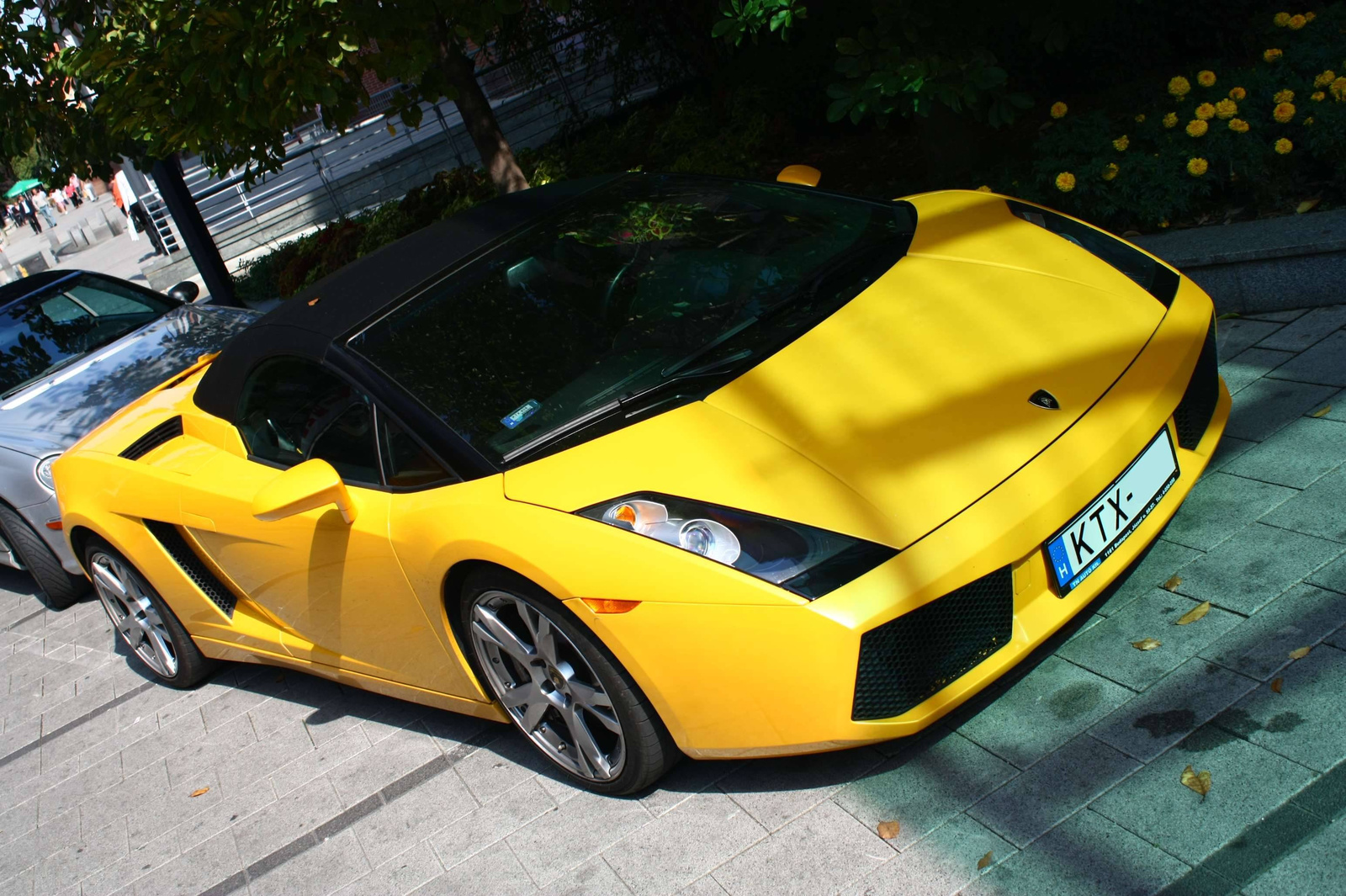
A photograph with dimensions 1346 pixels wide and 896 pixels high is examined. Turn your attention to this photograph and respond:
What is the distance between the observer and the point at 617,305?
137 inches

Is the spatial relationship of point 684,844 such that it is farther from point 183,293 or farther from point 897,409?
point 183,293

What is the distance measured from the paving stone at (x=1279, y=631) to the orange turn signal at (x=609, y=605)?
1.48m

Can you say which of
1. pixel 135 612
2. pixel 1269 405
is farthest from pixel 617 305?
pixel 135 612

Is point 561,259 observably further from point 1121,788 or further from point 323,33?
point 323,33

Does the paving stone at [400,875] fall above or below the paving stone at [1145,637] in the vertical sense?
above

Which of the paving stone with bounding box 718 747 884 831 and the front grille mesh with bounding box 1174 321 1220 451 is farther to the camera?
the front grille mesh with bounding box 1174 321 1220 451

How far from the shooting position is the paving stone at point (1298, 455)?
3539 millimetres

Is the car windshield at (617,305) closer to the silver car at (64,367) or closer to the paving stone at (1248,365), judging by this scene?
the paving stone at (1248,365)

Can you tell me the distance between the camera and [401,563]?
10.6 ft

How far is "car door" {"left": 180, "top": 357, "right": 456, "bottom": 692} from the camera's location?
334 centimetres

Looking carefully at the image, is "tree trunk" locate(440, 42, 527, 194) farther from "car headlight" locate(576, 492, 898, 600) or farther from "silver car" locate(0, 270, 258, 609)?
"car headlight" locate(576, 492, 898, 600)

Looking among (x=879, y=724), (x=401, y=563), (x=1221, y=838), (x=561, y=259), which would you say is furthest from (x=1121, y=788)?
(x=561, y=259)

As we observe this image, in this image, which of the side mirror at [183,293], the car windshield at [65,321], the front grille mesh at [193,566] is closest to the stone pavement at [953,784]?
the front grille mesh at [193,566]

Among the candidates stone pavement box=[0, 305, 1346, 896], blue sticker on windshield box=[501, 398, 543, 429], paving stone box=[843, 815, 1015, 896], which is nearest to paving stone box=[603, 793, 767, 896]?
stone pavement box=[0, 305, 1346, 896]
